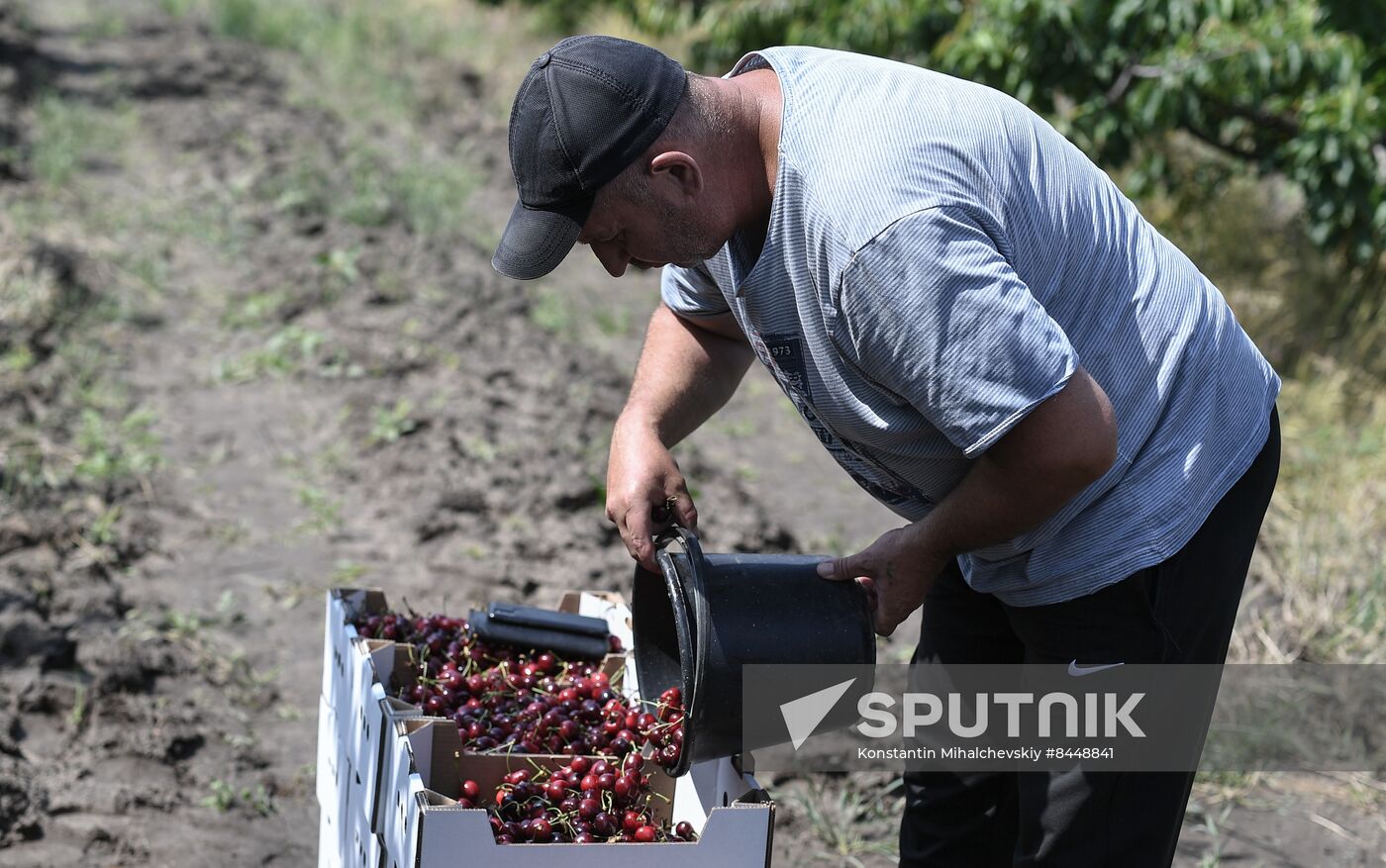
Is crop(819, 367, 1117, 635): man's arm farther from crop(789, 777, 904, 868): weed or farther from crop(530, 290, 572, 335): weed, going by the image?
crop(530, 290, 572, 335): weed

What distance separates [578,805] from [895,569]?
0.64 m

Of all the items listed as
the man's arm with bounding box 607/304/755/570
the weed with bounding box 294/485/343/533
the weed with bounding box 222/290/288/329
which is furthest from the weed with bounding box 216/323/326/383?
the man's arm with bounding box 607/304/755/570

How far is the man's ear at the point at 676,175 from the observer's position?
1.86m

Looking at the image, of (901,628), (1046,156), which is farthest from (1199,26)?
(1046,156)

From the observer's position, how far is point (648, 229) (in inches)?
76.5

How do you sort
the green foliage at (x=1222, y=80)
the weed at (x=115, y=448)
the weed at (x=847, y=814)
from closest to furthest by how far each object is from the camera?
1. the weed at (x=847, y=814)
2. the weed at (x=115, y=448)
3. the green foliage at (x=1222, y=80)

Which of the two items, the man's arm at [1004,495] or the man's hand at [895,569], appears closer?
the man's arm at [1004,495]

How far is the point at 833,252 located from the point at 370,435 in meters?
4.28

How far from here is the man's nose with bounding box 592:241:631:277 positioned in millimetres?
2017

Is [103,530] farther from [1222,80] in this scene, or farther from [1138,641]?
[1222,80]

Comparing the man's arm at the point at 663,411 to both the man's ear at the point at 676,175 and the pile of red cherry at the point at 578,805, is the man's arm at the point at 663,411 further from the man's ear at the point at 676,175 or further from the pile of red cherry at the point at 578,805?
the man's ear at the point at 676,175

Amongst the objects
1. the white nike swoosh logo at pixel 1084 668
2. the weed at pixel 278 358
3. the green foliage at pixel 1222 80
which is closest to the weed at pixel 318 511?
the weed at pixel 278 358

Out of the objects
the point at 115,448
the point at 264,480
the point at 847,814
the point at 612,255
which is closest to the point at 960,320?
the point at 612,255

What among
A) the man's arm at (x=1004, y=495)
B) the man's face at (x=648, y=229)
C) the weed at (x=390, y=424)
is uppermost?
the man's face at (x=648, y=229)
